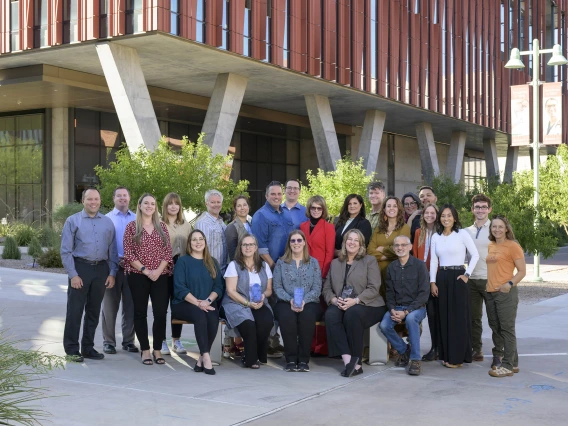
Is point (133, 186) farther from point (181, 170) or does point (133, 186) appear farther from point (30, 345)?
point (30, 345)

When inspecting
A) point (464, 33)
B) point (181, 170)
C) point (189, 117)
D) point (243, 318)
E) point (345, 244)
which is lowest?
point (243, 318)

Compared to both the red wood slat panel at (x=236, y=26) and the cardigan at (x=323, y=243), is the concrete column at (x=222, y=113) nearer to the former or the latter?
the red wood slat panel at (x=236, y=26)

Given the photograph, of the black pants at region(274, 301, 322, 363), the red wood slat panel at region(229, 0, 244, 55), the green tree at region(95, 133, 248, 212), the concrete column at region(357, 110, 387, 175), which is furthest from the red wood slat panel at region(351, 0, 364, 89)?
the black pants at region(274, 301, 322, 363)

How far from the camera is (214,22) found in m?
25.1

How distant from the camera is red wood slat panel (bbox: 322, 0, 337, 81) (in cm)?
3133

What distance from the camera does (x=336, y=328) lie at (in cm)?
852

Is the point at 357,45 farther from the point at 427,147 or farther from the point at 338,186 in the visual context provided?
the point at 427,147

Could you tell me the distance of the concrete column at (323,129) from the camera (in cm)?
3494

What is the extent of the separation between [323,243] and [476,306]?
195cm

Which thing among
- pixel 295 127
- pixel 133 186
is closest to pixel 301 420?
pixel 133 186

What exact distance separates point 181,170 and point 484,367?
43.0 feet

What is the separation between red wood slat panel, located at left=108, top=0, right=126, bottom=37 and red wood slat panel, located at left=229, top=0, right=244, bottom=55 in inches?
155

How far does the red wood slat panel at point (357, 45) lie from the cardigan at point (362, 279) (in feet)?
83.7

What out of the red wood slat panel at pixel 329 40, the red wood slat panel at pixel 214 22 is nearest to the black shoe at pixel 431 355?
the red wood slat panel at pixel 214 22
